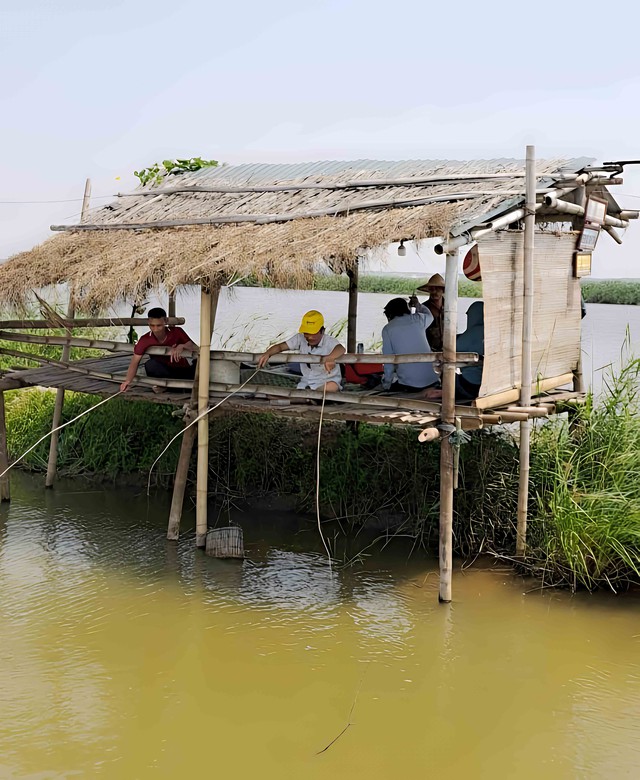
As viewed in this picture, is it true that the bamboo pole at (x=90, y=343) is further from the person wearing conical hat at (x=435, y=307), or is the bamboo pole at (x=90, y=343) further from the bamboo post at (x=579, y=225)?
the bamboo post at (x=579, y=225)

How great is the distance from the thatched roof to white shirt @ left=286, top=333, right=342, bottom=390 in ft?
2.60

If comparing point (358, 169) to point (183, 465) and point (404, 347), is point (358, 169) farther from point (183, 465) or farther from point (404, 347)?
point (183, 465)

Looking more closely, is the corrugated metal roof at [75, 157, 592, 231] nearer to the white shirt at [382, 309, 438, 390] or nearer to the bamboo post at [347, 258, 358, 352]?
the white shirt at [382, 309, 438, 390]

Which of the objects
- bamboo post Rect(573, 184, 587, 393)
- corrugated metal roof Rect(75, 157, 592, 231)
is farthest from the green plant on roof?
bamboo post Rect(573, 184, 587, 393)

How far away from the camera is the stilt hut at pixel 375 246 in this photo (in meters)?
6.01

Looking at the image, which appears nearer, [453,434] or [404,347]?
[453,434]

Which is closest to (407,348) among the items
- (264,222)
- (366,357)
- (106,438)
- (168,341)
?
(366,357)

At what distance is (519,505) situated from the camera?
21.7ft

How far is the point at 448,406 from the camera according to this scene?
19.3 ft

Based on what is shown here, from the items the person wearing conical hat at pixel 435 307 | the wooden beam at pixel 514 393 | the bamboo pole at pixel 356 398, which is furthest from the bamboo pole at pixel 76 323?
the wooden beam at pixel 514 393

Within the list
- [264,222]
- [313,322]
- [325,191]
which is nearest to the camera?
[313,322]

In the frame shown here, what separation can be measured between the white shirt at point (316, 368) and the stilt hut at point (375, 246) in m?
0.23

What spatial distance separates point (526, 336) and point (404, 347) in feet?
3.12

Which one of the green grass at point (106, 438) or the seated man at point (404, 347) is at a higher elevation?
the seated man at point (404, 347)
